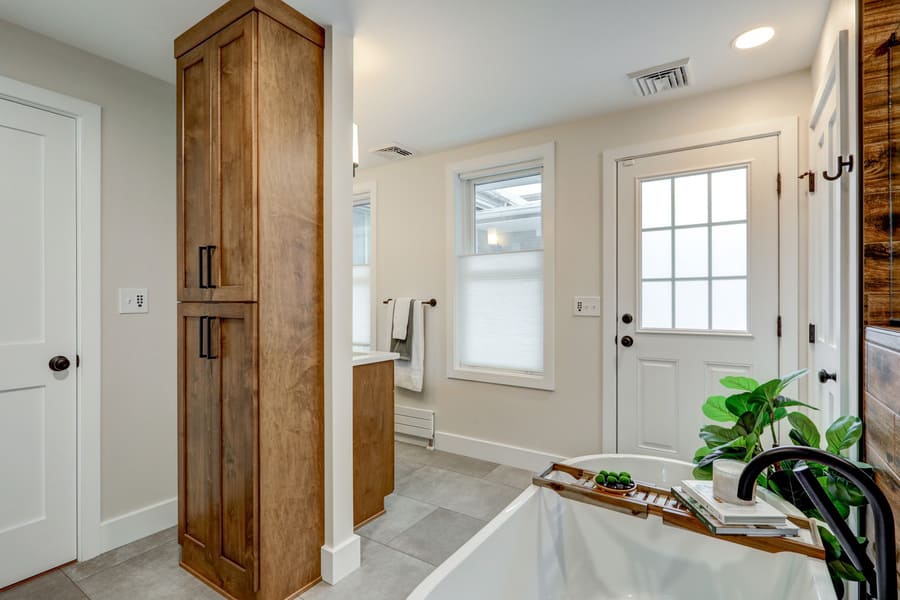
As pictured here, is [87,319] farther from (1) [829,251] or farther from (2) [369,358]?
(1) [829,251]

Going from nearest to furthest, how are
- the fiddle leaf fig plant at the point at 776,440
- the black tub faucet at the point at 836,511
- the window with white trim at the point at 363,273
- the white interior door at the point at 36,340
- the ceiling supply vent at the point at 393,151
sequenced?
the black tub faucet at the point at 836,511 → the fiddle leaf fig plant at the point at 776,440 → the white interior door at the point at 36,340 → the ceiling supply vent at the point at 393,151 → the window with white trim at the point at 363,273

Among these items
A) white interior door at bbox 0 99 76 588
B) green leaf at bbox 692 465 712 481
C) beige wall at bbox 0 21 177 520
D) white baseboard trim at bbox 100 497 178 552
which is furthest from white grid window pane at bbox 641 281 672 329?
white interior door at bbox 0 99 76 588

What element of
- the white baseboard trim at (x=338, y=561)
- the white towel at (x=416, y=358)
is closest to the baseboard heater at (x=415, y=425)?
the white towel at (x=416, y=358)

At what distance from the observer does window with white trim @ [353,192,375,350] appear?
12.7 ft

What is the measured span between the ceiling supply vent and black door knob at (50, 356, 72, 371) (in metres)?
2.27

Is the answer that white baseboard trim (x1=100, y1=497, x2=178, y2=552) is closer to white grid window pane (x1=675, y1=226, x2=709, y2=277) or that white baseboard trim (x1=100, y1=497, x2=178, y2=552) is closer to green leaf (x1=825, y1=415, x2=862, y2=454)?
green leaf (x1=825, y1=415, x2=862, y2=454)

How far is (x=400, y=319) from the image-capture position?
347 cm

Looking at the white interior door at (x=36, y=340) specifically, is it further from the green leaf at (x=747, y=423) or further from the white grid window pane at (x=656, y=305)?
the white grid window pane at (x=656, y=305)

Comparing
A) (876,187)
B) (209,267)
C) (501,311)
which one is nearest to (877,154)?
(876,187)

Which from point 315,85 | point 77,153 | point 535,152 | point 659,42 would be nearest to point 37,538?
point 77,153

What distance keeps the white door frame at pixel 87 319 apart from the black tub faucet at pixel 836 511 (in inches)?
97.7

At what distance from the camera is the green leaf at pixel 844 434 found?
48.7 inches

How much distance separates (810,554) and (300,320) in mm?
1728

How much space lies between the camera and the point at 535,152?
2992 millimetres
